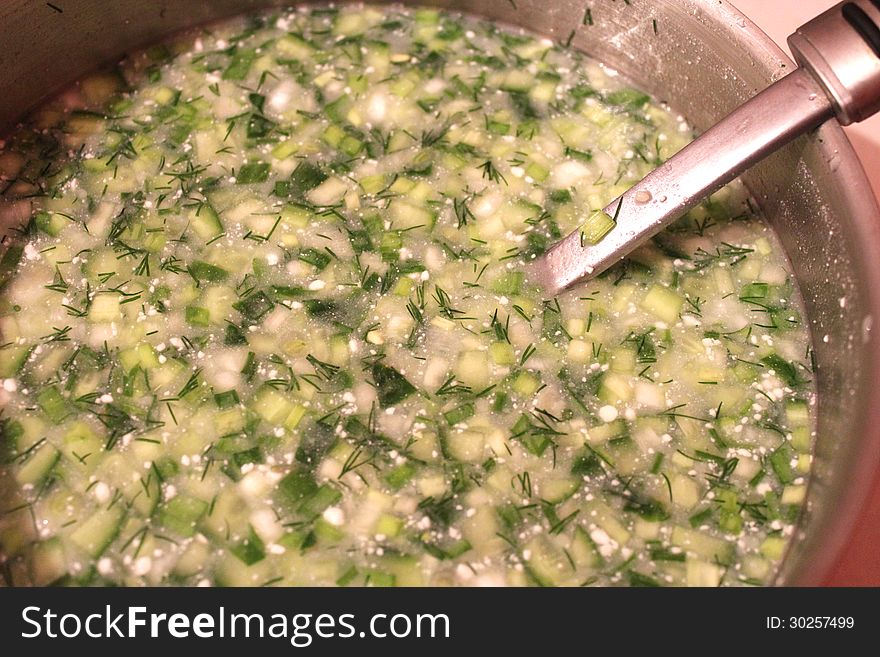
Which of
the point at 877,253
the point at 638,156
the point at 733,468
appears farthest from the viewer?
the point at 638,156

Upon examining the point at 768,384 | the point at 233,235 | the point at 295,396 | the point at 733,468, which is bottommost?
the point at 733,468

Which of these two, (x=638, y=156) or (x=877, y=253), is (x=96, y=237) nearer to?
(x=638, y=156)

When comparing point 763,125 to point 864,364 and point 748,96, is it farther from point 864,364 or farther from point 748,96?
point 864,364

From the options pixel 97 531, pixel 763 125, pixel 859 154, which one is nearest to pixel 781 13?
pixel 859 154

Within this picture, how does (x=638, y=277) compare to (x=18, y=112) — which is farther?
(x=18, y=112)

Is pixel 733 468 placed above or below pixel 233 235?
below

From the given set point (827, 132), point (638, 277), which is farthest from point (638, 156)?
point (827, 132)
